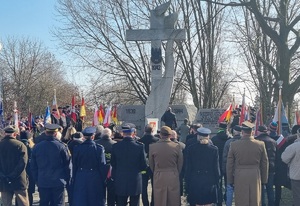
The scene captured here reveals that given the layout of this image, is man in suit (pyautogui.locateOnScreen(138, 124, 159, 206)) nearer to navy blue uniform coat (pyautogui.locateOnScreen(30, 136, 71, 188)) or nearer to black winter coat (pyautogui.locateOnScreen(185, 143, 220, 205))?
black winter coat (pyautogui.locateOnScreen(185, 143, 220, 205))

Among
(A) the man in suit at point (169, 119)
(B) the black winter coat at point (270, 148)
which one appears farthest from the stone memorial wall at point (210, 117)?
(B) the black winter coat at point (270, 148)

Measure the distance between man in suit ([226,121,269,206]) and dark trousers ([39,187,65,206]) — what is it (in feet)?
10.2

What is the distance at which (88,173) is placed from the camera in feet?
25.6

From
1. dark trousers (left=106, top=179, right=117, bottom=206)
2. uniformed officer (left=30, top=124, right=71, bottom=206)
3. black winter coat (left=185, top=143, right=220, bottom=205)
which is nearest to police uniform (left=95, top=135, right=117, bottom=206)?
dark trousers (left=106, top=179, right=117, bottom=206)

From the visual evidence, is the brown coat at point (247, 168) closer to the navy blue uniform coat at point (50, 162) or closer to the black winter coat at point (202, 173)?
the black winter coat at point (202, 173)

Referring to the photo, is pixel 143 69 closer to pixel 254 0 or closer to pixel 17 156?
pixel 254 0

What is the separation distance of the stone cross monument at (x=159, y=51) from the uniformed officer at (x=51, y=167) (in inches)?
487

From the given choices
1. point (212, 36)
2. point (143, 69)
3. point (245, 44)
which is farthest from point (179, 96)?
point (245, 44)

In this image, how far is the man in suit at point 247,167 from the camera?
7801 millimetres

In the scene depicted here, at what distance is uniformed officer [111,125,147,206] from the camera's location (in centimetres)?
791

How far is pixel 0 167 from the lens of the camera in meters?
8.25

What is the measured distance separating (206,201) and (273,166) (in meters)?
1.92

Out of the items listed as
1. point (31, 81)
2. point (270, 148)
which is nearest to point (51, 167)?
point (270, 148)

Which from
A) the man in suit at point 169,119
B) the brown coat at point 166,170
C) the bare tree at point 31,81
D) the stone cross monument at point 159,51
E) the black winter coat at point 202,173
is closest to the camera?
the black winter coat at point 202,173
